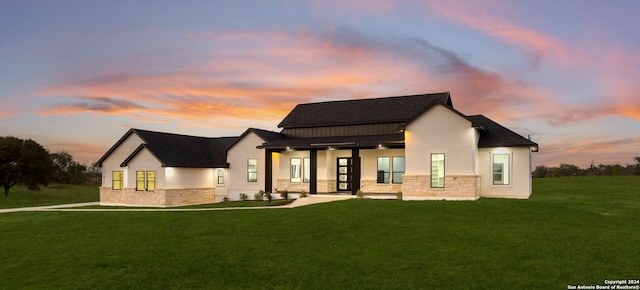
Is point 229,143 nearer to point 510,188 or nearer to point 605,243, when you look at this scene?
point 510,188

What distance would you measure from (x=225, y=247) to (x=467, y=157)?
1726cm

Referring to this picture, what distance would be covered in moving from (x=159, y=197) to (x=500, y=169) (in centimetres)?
2430

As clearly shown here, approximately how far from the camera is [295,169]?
3544 centimetres

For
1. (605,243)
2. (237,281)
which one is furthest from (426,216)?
(237,281)

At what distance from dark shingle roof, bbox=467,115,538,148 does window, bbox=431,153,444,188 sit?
121 inches

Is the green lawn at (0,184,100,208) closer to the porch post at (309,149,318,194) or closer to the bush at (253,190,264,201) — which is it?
the bush at (253,190,264,201)

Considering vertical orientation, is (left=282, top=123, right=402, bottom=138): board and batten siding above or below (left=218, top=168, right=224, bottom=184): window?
above

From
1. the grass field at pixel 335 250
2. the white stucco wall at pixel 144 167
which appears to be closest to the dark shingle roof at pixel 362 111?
the white stucco wall at pixel 144 167

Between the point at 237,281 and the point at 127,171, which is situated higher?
the point at 127,171

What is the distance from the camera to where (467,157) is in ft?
88.7

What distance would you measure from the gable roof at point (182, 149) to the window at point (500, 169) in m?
20.8

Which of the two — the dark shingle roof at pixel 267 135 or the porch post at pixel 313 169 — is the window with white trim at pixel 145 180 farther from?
the porch post at pixel 313 169

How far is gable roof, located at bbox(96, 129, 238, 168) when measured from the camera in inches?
1374

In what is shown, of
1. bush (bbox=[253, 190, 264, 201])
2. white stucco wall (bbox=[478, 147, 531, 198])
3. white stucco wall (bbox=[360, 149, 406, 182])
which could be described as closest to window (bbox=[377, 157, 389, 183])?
white stucco wall (bbox=[360, 149, 406, 182])
